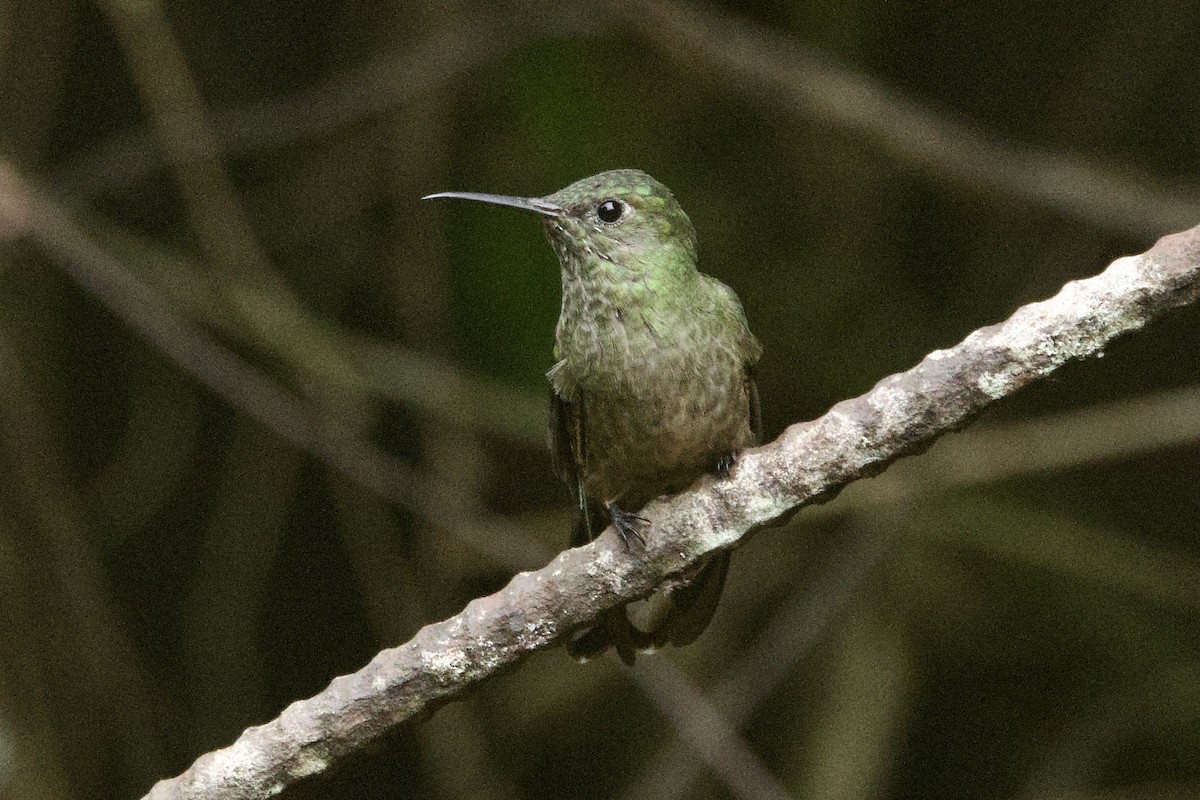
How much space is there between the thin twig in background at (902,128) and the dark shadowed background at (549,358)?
0.01 meters

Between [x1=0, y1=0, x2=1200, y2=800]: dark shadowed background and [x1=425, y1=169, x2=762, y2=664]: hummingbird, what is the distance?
1.08 meters

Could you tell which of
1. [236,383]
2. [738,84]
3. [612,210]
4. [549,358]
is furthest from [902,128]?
[236,383]

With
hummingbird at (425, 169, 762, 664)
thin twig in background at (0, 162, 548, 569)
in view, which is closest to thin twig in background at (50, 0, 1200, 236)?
thin twig in background at (0, 162, 548, 569)

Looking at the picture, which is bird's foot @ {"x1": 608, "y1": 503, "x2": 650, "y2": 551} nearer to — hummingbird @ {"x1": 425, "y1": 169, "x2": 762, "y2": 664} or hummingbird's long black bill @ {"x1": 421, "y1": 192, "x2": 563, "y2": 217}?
hummingbird @ {"x1": 425, "y1": 169, "x2": 762, "y2": 664}

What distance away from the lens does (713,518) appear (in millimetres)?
1781

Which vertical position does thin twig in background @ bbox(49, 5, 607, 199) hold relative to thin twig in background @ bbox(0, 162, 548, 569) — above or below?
above

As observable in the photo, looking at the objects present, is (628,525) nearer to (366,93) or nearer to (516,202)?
(516,202)

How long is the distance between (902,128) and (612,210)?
130 cm

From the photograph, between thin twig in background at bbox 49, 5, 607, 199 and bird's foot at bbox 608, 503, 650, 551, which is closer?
bird's foot at bbox 608, 503, 650, 551

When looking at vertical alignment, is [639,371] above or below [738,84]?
below

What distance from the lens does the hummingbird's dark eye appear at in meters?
2.42

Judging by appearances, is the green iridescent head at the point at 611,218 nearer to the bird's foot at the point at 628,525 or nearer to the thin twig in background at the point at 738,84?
the bird's foot at the point at 628,525

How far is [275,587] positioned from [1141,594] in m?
2.47

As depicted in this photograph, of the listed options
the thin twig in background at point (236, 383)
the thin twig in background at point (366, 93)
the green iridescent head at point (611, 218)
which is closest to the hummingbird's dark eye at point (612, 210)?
the green iridescent head at point (611, 218)
